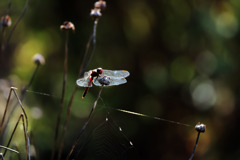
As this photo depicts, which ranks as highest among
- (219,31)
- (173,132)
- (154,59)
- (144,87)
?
(219,31)

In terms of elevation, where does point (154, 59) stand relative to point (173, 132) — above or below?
above

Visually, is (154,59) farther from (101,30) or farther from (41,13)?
(41,13)

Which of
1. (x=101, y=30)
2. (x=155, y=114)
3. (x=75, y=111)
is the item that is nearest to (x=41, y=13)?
(x=101, y=30)

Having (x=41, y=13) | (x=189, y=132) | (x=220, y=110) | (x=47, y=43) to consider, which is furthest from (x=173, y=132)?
(x=41, y=13)

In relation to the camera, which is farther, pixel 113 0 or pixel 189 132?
pixel 113 0

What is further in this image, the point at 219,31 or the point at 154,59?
the point at 154,59

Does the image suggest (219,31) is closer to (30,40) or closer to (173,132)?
(173,132)
